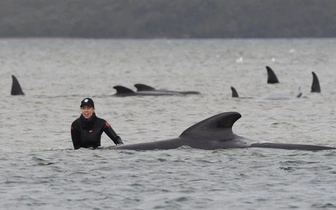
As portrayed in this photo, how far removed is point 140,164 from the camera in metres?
20.2

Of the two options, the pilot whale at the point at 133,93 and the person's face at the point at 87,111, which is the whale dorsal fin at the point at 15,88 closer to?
the pilot whale at the point at 133,93

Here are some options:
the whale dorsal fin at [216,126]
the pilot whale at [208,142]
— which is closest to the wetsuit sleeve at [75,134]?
the pilot whale at [208,142]

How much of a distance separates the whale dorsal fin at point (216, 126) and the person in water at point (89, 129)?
1.50 m

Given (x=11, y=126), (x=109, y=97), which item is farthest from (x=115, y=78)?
(x=11, y=126)

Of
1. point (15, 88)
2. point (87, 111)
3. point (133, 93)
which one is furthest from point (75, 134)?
point (15, 88)

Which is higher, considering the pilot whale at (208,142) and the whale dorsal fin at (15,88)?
the whale dorsal fin at (15,88)

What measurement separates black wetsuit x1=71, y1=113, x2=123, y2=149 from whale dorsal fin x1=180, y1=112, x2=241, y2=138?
1.50 m

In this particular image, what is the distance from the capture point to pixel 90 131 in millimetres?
21312

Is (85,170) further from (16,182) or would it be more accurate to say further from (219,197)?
(219,197)

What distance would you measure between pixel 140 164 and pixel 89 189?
7.80 feet

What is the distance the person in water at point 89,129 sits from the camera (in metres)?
21.0

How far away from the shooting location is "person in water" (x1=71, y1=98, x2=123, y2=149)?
69.0 feet

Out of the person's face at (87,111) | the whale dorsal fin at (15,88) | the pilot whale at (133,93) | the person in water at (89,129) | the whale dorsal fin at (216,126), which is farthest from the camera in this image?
the whale dorsal fin at (15,88)

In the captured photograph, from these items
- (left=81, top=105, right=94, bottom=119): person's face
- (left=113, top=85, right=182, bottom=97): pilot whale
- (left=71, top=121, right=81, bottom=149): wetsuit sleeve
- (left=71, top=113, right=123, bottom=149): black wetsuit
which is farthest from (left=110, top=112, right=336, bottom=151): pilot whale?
(left=113, top=85, right=182, bottom=97): pilot whale
